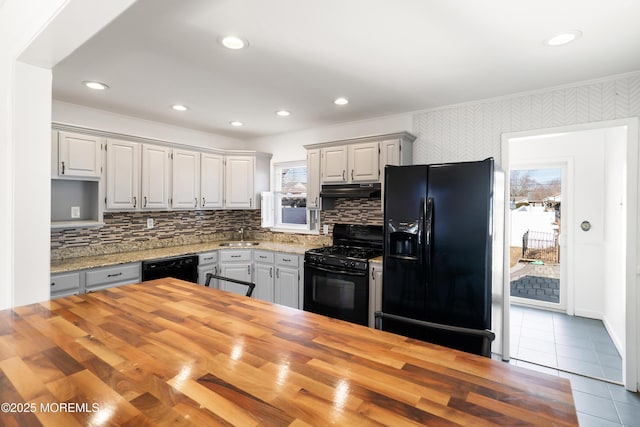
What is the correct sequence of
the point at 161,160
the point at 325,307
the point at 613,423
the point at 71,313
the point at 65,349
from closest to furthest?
the point at 65,349 → the point at 71,313 → the point at 613,423 → the point at 325,307 → the point at 161,160

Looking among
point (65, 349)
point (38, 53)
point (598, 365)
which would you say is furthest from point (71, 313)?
point (598, 365)

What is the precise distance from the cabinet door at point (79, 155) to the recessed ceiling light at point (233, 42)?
2.03 m

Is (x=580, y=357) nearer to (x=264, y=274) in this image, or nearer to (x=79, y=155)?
(x=264, y=274)

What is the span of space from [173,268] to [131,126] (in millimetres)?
1768

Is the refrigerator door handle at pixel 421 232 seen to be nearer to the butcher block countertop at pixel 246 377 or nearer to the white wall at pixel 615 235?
the butcher block countertop at pixel 246 377

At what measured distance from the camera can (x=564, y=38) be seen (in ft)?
6.60

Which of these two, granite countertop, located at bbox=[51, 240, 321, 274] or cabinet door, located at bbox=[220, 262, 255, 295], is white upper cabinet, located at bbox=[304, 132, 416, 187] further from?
cabinet door, located at bbox=[220, 262, 255, 295]

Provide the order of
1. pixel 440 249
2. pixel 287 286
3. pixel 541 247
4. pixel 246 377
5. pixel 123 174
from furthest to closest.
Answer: pixel 541 247 < pixel 287 286 < pixel 123 174 < pixel 440 249 < pixel 246 377

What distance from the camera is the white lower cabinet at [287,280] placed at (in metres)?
3.85

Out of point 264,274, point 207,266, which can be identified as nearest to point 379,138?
point 264,274

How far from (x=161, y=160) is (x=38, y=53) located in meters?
2.15

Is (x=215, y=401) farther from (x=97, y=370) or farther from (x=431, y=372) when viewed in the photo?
(x=431, y=372)

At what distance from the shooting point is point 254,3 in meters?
1.71

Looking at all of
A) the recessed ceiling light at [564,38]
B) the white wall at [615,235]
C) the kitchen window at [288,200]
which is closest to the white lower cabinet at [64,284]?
the kitchen window at [288,200]
